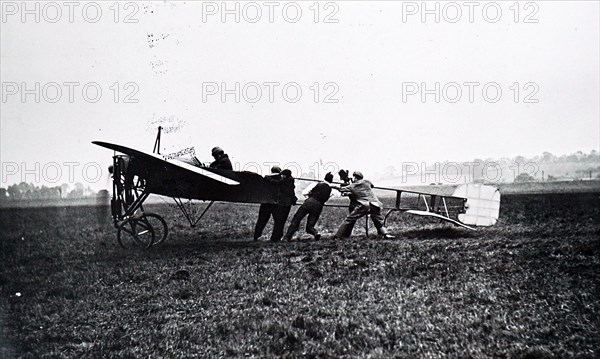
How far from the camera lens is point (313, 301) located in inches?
237

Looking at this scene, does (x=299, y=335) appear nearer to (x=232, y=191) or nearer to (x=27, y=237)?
(x=232, y=191)

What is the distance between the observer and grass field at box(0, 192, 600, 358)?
15.9 ft

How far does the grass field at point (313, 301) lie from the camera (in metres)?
4.84

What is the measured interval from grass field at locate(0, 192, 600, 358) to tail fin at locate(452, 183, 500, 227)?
84.1 inches

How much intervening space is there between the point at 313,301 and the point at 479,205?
25.7 ft

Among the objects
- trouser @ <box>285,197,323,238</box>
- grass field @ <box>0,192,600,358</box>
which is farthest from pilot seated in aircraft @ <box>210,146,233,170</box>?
grass field @ <box>0,192,600,358</box>

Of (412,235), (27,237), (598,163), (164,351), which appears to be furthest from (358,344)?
(598,163)

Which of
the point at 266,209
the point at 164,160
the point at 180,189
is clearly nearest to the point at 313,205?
the point at 266,209

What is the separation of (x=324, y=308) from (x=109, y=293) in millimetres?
3286

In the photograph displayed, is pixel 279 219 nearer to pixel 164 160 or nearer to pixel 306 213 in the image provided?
pixel 306 213

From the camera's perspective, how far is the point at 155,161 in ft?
32.8

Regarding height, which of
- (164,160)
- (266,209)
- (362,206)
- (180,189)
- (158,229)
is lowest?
(158,229)

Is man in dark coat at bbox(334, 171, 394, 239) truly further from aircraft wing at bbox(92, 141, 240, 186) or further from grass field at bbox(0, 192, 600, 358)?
aircraft wing at bbox(92, 141, 240, 186)

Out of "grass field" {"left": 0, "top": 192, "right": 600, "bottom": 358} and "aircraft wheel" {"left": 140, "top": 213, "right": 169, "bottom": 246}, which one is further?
"aircraft wheel" {"left": 140, "top": 213, "right": 169, "bottom": 246}
